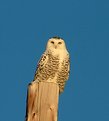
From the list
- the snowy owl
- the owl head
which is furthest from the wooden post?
the owl head

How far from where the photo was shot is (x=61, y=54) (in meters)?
6.13

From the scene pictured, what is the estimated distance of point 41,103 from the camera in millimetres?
2010

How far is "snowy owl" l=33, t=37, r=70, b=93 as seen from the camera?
5.56 meters

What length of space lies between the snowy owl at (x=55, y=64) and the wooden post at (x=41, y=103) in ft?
10.8

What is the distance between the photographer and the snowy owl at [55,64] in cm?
556

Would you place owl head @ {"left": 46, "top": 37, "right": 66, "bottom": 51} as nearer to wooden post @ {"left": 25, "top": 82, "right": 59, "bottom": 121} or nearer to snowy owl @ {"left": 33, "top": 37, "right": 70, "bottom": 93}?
snowy owl @ {"left": 33, "top": 37, "right": 70, "bottom": 93}

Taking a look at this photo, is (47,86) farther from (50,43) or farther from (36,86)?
(50,43)

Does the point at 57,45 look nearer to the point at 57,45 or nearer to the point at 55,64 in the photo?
the point at 57,45

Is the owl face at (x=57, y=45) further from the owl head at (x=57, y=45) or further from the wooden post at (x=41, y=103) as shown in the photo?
the wooden post at (x=41, y=103)

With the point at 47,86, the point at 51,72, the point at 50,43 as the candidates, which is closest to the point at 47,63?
the point at 51,72

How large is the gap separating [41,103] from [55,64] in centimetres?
380

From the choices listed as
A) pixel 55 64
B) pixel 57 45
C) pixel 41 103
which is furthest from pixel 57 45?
pixel 41 103

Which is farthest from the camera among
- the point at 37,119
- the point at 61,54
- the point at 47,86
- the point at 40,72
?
the point at 61,54

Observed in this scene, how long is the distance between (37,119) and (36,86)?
8.6 inches
